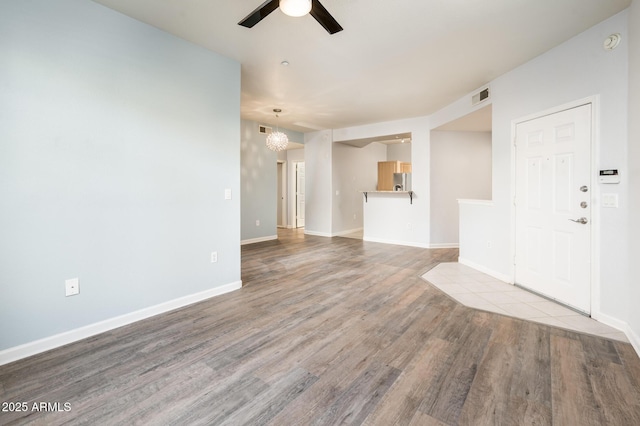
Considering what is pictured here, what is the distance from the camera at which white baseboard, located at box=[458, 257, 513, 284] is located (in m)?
3.66

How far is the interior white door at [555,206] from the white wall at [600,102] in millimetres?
122

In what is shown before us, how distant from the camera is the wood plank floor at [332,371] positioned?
148 centimetres

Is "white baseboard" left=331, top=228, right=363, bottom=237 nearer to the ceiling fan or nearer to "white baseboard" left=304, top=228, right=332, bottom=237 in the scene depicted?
"white baseboard" left=304, top=228, right=332, bottom=237

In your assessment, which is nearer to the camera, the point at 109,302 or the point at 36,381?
the point at 36,381

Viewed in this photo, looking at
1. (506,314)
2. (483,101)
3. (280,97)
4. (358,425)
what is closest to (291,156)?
(280,97)

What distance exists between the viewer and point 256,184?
6625mm

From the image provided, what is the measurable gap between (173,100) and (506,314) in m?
3.82

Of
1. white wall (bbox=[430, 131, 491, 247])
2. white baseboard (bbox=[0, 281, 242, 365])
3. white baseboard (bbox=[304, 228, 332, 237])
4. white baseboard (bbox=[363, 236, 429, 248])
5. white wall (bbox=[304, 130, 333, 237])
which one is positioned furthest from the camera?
white baseboard (bbox=[304, 228, 332, 237])

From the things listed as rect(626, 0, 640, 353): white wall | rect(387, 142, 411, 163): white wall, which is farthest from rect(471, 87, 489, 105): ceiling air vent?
rect(387, 142, 411, 163): white wall

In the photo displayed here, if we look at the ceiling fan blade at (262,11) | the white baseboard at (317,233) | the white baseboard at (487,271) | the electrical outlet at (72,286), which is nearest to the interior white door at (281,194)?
the white baseboard at (317,233)

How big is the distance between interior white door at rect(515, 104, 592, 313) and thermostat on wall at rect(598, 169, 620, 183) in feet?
0.48

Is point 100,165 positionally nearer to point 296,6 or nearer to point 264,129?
point 296,6

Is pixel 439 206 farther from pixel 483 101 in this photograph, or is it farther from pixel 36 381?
pixel 36 381

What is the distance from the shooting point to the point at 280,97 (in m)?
4.66
